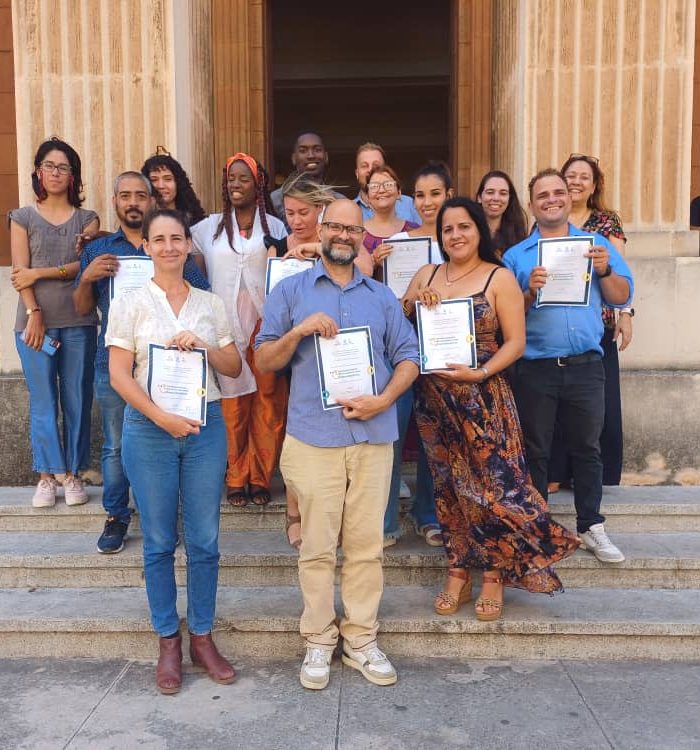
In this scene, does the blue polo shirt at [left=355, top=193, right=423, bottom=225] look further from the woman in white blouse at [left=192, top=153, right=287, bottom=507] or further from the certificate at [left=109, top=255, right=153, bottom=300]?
the certificate at [left=109, top=255, right=153, bottom=300]

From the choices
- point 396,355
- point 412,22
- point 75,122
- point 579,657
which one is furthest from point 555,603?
point 412,22

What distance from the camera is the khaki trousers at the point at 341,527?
3.54m

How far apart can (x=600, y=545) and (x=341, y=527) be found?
62.9 inches

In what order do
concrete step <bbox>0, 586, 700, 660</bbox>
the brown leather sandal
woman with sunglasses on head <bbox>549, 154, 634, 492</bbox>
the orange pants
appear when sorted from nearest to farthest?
1. concrete step <bbox>0, 586, 700, 660</bbox>
2. the brown leather sandal
3. woman with sunglasses on head <bbox>549, 154, 634, 492</bbox>
4. the orange pants

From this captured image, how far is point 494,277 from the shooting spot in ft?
12.4

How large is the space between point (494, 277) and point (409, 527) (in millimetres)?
1774

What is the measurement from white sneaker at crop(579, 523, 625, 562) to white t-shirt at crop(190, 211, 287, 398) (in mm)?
2135

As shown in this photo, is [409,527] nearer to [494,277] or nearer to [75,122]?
[494,277]

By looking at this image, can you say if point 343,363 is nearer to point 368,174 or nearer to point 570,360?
point 570,360

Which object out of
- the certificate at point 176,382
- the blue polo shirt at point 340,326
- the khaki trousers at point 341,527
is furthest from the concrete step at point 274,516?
the certificate at point 176,382

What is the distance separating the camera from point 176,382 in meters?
3.43

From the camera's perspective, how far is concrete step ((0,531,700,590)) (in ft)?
14.5

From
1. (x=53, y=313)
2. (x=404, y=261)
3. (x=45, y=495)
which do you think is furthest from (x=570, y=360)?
(x=45, y=495)

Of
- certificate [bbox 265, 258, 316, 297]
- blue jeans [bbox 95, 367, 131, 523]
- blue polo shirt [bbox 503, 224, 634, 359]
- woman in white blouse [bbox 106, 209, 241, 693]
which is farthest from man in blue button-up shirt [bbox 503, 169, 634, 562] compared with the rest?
blue jeans [bbox 95, 367, 131, 523]
